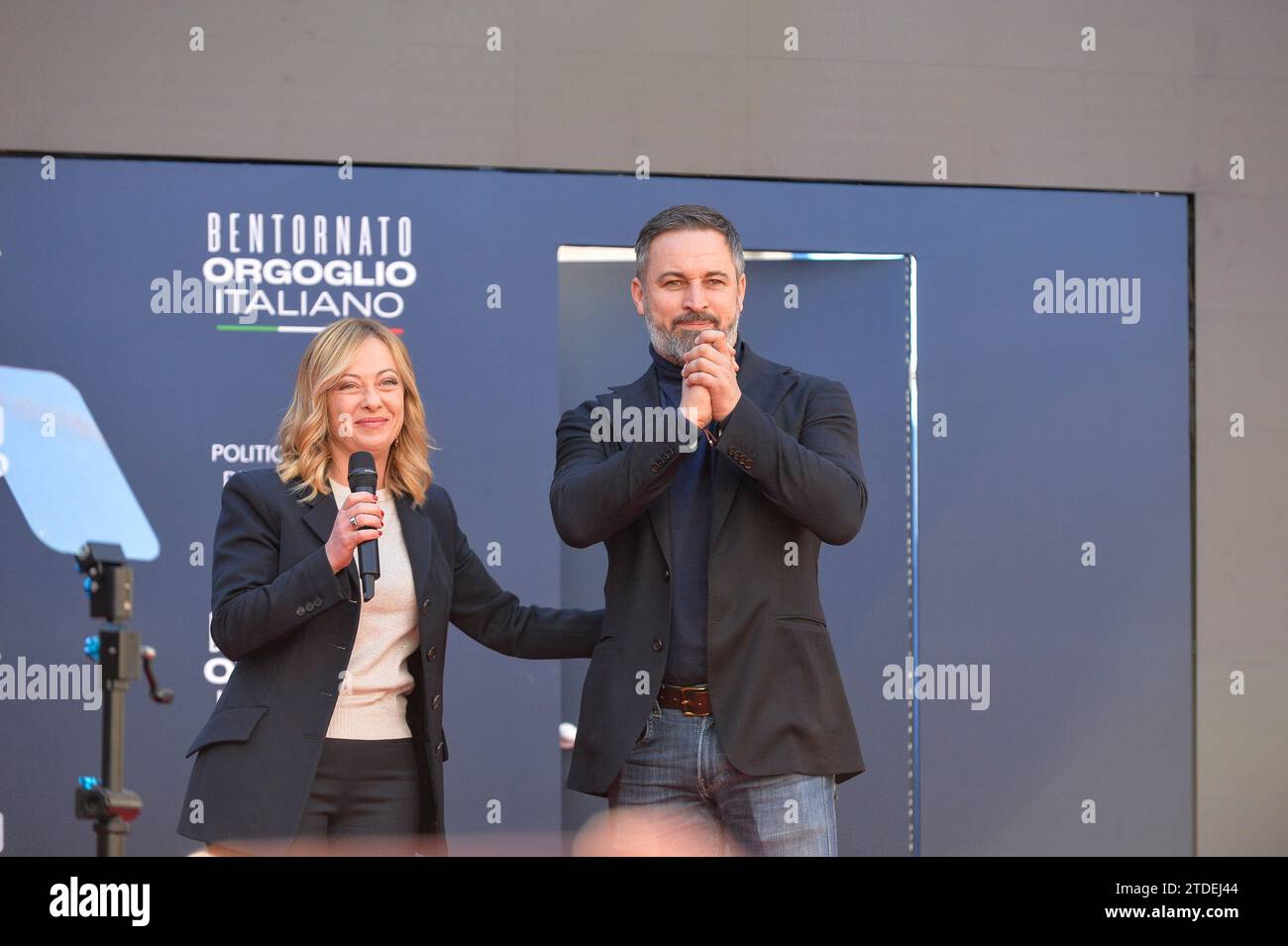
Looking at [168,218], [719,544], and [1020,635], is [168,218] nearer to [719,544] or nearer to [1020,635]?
[719,544]

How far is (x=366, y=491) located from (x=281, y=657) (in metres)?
0.36

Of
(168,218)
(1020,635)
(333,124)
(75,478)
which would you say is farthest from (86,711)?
(1020,635)

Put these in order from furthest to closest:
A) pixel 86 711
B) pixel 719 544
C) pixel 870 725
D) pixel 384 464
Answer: pixel 870 725 < pixel 86 711 < pixel 384 464 < pixel 719 544

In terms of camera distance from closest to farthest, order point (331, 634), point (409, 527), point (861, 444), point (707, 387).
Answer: point (707, 387) → point (331, 634) → point (409, 527) → point (861, 444)

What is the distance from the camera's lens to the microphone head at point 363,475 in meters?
2.76

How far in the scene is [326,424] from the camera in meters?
2.93

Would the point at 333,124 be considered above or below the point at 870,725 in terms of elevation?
above

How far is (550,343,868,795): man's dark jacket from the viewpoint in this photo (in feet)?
8.18

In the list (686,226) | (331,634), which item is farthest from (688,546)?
(331,634)

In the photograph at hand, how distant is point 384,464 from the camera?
2.97m

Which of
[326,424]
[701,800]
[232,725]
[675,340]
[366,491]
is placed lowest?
[701,800]

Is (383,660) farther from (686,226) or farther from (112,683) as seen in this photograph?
(686,226)

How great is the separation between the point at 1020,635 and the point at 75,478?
3.28 metres

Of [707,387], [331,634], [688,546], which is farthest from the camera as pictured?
[331,634]
